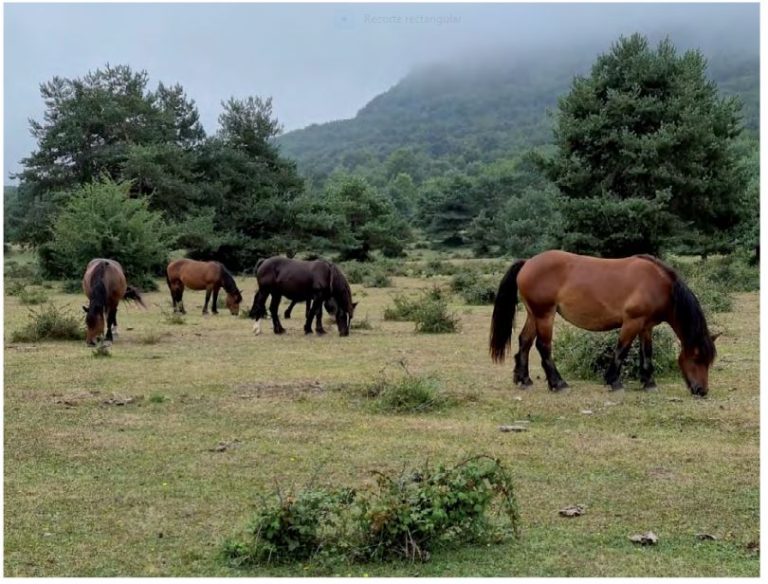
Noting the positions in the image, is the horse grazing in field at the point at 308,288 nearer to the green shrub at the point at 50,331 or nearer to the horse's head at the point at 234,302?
the green shrub at the point at 50,331

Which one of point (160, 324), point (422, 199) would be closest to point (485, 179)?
point (422, 199)

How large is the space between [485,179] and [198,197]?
3125cm

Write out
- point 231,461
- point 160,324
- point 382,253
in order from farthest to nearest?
point 382,253 < point 160,324 < point 231,461

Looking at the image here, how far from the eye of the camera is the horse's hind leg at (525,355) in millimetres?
9484

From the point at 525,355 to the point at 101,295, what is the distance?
22.7ft

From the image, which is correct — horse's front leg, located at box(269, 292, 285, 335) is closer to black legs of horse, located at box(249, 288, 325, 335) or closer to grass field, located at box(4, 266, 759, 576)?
black legs of horse, located at box(249, 288, 325, 335)

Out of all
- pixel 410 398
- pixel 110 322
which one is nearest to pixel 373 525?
pixel 410 398

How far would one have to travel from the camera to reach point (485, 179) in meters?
62.7

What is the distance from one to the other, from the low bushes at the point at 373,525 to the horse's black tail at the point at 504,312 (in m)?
5.18

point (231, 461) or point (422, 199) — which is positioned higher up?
point (422, 199)

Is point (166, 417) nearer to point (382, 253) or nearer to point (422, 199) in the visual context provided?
point (382, 253)

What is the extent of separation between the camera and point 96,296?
12.5 metres

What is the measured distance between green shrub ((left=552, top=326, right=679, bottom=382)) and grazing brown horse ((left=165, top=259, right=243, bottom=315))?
1025 cm

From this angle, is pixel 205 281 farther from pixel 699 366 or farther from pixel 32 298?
pixel 699 366
